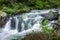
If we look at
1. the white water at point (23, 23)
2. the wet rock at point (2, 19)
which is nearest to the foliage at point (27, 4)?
the wet rock at point (2, 19)

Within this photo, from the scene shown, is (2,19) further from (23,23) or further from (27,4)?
(27,4)

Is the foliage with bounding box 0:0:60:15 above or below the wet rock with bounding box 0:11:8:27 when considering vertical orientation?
above

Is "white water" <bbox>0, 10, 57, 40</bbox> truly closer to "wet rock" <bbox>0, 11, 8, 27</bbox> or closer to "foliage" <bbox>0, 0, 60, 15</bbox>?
"wet rock" <bbox>0, 11, 8, 27</bbox>

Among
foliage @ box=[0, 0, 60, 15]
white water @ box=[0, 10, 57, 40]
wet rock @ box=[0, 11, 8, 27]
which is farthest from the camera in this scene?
foliage @ box=[0, 0, 60, 15]

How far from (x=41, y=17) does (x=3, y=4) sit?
619 cm

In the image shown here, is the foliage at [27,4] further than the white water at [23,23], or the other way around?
the foliage at [27,4]

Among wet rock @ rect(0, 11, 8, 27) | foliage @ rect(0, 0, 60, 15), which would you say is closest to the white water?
wet rock @ rect(0, 11, 8, 27)

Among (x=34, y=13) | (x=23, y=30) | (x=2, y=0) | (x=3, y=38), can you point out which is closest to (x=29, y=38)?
(x=3, y=38)

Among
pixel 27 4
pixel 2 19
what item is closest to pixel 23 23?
pixel 2 19

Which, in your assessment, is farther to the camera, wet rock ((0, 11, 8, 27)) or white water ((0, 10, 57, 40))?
wet rock ((0, 11, 8, 27))

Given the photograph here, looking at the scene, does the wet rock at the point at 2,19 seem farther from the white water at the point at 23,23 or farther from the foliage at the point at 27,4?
the foliage at the point at 27,4

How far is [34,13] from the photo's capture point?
15961 millimetres

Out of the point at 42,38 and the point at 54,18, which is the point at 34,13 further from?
the point at 42,38

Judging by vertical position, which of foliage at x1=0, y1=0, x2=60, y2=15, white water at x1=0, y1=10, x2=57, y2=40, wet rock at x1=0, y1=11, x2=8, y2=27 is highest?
foliage at x1=0, y1=0, x2=60, y2=15
